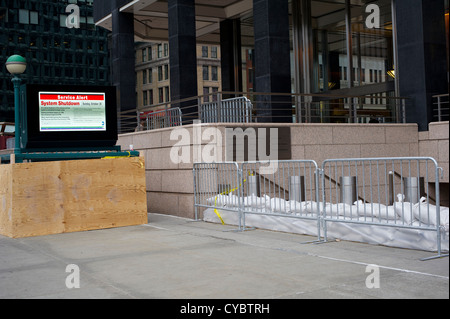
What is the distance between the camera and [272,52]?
19.8 metres

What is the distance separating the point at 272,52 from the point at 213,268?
13.5 metres

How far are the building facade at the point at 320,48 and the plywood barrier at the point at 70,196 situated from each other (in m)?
4.92

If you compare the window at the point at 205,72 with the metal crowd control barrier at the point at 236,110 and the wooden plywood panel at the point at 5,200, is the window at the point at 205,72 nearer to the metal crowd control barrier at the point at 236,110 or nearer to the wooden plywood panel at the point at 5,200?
the metal crowd control barrier at the point at 236,110

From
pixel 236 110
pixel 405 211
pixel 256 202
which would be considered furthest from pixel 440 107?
pixel 405 211

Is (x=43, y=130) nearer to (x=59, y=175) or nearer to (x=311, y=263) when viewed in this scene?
(x=59, y=175)

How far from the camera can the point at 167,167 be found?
15.1 metres

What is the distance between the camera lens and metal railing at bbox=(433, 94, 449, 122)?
1703cm

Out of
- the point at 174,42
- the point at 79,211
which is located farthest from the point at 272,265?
the point at 174,42

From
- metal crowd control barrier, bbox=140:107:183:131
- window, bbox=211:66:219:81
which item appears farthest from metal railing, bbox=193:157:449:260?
window, bbox=211:66:219:81

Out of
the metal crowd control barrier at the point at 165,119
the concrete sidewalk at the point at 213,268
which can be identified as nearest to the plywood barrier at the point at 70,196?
the concrete sidewalk at the point at 213,268

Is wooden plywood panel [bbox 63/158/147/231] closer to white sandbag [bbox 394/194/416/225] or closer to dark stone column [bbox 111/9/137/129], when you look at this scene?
white sandbag [bbox 394/194/416/225]

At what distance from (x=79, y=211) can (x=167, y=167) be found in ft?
11.4

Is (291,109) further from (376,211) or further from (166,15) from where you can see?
(166,15)

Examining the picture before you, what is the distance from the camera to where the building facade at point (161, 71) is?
292 ft
